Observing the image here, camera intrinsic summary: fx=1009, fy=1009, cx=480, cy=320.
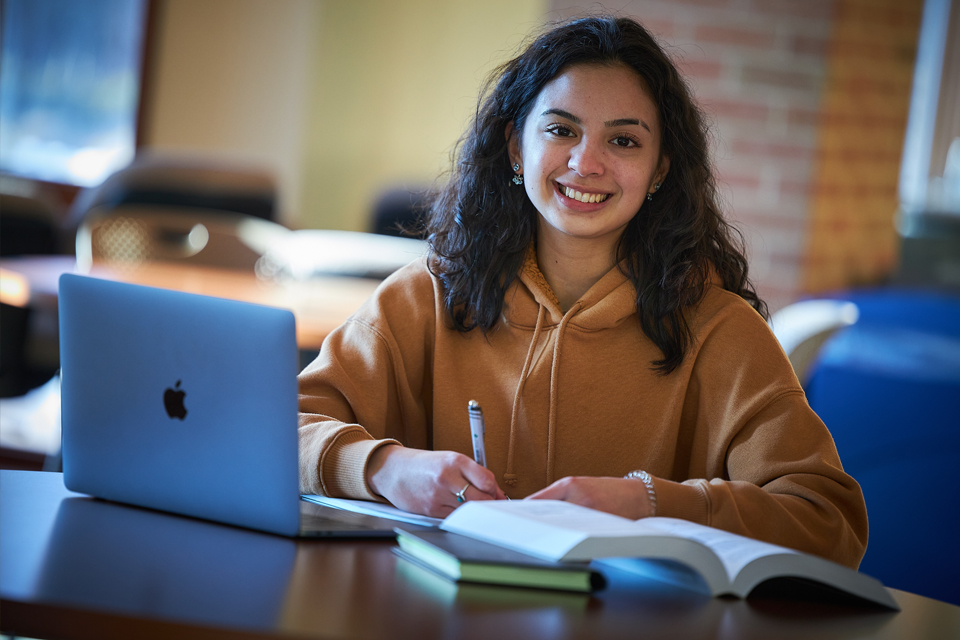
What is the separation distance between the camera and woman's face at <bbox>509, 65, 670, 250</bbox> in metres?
1.47

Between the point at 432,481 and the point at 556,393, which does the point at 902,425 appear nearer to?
the point at 556,393

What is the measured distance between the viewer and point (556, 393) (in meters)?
1.46

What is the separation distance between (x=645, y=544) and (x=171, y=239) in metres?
2.92

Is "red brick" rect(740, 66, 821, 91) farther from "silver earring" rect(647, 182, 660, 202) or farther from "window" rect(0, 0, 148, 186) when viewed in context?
"window" rect(0, 0, 148, 186)

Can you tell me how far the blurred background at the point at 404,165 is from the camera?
9.21 feet

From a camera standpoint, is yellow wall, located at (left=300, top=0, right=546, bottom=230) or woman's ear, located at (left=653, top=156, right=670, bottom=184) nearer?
woman's ear, located at (left=653, top=156, right=670, bottom=184)

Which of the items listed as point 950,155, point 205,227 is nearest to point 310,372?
point 205,227

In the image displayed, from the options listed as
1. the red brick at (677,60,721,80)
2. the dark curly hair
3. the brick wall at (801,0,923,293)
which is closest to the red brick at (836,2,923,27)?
the brick wall at (801,0,923,293)

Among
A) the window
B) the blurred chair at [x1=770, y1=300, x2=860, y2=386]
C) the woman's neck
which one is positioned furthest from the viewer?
the window

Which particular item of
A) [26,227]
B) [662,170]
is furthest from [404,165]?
[662,170]

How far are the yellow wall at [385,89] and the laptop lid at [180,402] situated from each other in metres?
3.92

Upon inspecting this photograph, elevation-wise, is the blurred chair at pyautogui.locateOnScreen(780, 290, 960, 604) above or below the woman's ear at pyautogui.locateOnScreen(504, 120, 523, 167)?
below

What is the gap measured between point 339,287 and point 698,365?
6.20ft

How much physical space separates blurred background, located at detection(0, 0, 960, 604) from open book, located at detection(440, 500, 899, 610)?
3.08ft
